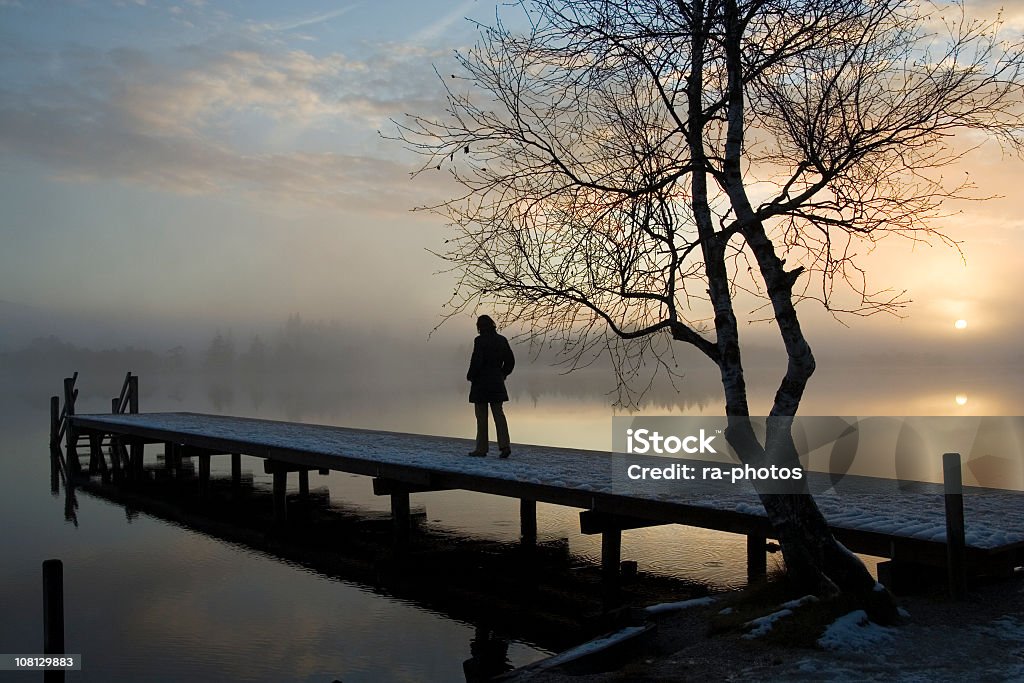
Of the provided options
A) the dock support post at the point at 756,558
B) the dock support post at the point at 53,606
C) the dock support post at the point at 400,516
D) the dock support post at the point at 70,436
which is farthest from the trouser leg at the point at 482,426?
the dock support post at the point at 70,436

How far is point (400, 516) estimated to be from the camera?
15141mm

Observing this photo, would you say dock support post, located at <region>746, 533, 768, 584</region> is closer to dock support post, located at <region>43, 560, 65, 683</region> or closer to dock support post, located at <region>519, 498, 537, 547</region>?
dock support post, located at <region>519, 498, 537, 547</region>

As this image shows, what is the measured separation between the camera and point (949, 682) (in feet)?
19.5

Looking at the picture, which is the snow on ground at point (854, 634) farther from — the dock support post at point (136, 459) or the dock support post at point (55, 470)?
the dock support post at point (136, 459)

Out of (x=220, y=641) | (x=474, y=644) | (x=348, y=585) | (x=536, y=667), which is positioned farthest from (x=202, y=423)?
(x=536, y=667)

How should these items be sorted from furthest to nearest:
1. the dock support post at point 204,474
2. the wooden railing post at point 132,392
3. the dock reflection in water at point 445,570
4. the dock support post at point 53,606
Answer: the wooden railing post at point 132,392 < the dock support post at point 204,474 < the dock reflection in water at point 445,570 < the dock support post at point 53,606

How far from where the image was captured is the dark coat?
47.1ft

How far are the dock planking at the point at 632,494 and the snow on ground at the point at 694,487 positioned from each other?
15 mm

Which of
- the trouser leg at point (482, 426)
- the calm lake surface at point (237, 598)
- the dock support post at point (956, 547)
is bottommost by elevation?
the calm lake surface at point (237, 598)

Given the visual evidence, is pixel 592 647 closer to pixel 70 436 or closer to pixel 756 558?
pixel 756 558

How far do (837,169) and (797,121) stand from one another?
0.55 meters

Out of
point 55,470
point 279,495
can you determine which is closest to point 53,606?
point 279,495

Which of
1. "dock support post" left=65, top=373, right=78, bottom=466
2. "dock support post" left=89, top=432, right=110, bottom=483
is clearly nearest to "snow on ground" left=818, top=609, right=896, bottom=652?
"dock support post" left=89, top=432, right=110, bottom=483

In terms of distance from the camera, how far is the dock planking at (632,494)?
27.6 feet
